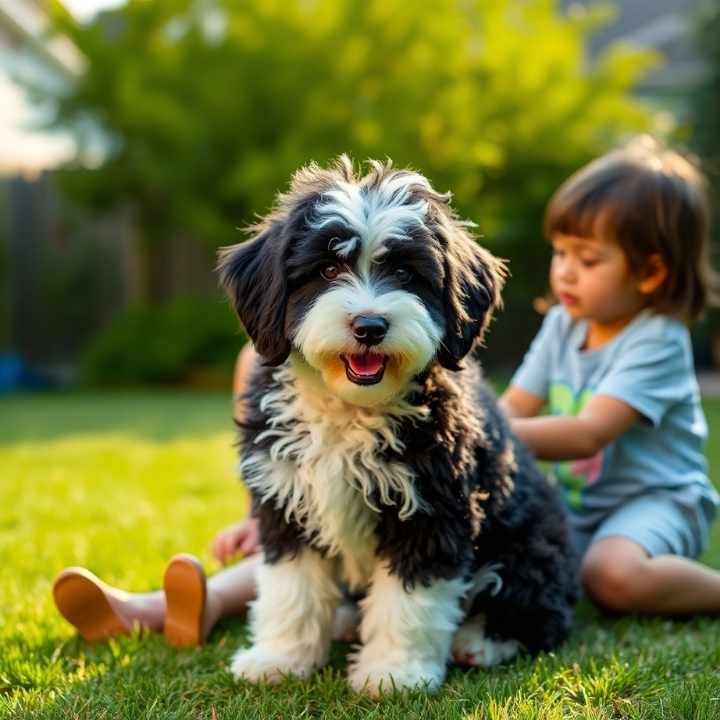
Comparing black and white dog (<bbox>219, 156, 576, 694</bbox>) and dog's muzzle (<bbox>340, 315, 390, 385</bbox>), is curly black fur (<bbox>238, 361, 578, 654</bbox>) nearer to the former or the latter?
black and white dog (<bbox>219, 156, 576, 694</bbox>)

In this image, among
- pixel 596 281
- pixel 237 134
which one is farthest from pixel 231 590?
pixel 237 134

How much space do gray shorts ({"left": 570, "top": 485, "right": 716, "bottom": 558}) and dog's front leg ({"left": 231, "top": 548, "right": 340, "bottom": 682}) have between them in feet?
4.22

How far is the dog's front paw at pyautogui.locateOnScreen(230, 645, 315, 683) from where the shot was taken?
2.93 m

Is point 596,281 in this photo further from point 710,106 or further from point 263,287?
point 710,106

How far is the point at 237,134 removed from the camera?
15.9 m

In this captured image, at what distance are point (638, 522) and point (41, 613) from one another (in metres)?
2.27

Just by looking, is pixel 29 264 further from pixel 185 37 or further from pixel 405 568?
pixel 405 568

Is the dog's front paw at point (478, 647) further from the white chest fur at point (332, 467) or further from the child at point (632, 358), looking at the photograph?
the child at point (632, 358)

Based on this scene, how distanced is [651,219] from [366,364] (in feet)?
5.93

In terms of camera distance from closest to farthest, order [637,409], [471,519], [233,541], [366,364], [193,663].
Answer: [366,364]
[471,519]
[193,663]
[637,409]
[233,541]

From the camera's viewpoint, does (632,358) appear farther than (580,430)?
Yes

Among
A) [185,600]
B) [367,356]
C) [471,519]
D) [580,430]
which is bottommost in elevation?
[185,600]

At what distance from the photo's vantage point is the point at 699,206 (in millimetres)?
4098

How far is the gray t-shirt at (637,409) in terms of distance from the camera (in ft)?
12.6
